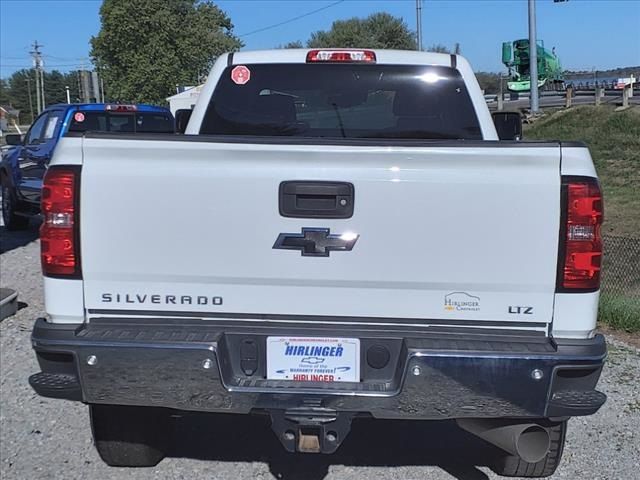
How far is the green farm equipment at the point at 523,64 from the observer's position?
145 ft

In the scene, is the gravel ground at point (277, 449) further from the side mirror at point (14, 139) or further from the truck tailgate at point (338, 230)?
the side mirror at point (14, 139)

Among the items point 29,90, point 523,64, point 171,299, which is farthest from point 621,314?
point 29,90

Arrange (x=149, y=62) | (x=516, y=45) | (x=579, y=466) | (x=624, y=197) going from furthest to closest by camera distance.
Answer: (x=149, y=62), (x=516, y=45), (x=624, y=197), (x=579, y=466)

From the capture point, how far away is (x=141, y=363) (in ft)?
10.4

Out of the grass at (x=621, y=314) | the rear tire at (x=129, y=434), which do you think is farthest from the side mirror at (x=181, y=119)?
the grass at (x=621, y=314)

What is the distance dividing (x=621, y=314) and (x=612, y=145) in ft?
53.3

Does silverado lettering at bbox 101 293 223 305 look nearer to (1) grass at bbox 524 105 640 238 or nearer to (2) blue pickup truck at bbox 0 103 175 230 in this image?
(2) blue pickup truck at bbox 0 103 175 230

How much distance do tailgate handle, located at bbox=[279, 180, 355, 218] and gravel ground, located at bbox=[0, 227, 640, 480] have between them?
1.63 metres

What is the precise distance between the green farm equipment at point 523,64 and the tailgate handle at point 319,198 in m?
40.4

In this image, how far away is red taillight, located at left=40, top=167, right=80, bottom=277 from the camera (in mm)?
3213

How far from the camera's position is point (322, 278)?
320cm

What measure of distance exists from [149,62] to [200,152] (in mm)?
53695

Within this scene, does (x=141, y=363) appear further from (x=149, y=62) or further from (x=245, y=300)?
(x=149, y=62)

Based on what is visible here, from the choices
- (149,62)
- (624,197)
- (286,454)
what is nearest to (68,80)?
(149,62)
